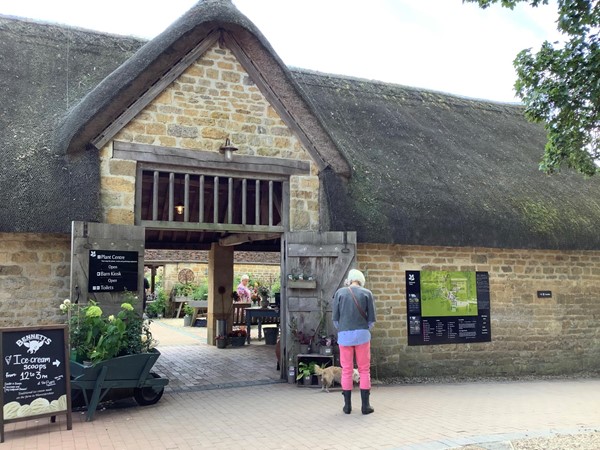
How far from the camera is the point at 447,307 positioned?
9398mm

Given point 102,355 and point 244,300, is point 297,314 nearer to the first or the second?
point 102,355

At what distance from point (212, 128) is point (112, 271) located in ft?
8.30

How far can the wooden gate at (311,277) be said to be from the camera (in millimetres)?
8070

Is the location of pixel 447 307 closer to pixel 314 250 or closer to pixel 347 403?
pixel 314 250

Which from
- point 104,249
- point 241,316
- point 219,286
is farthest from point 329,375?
point 241,316

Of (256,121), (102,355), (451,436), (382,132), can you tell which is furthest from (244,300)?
(451,436)

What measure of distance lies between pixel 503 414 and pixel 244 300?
891 cm

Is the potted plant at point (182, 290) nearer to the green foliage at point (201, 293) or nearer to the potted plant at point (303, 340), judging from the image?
the green foliage at point (201, 293)

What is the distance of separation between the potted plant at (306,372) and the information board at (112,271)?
266 cm

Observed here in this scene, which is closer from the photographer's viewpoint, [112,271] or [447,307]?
[112,271]

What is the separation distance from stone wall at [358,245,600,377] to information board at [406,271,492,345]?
0.12 m

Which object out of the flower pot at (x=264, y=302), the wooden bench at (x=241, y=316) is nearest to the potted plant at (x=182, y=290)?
the wooden bench at (x=241, y=316)

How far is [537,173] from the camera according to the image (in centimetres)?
1123

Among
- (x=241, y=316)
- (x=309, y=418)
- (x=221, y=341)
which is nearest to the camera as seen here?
(x=309, y=418)
